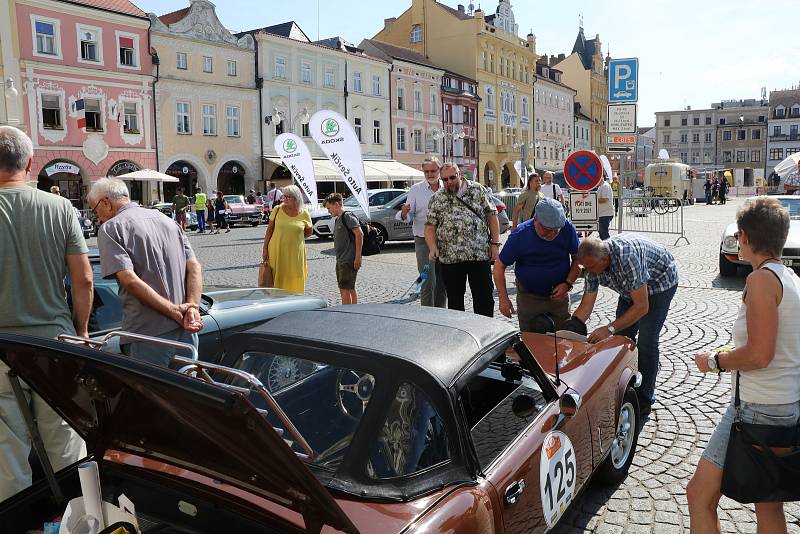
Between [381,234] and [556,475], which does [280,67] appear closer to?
[381,234]

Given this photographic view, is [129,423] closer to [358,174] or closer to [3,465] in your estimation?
[3,465]

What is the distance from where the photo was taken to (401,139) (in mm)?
49938

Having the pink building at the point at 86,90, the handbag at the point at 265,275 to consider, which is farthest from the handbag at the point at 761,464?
the pink building at the point at 86,90

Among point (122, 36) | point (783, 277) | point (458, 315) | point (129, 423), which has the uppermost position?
point (122, 36)

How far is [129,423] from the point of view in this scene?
2.29 m

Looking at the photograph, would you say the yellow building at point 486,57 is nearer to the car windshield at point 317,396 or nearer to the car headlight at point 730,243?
the car headlight at point 730,243

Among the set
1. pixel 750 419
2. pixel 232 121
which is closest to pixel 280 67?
pixel 232 121

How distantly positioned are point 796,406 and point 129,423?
8.30ft

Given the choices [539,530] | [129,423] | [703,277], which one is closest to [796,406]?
[539,530]

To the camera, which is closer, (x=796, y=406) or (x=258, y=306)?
(x=796, y=406)

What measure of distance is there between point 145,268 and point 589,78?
90.1m

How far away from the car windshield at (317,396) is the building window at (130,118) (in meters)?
33.4

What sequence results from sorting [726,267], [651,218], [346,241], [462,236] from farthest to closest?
[651,218] → [726,267] → [346,241] → [462,236]

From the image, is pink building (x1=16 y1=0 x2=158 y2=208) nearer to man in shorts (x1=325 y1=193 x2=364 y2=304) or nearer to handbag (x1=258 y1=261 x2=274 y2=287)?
man in shorts (x1=325 y1=193 x2=364 y2=304)
